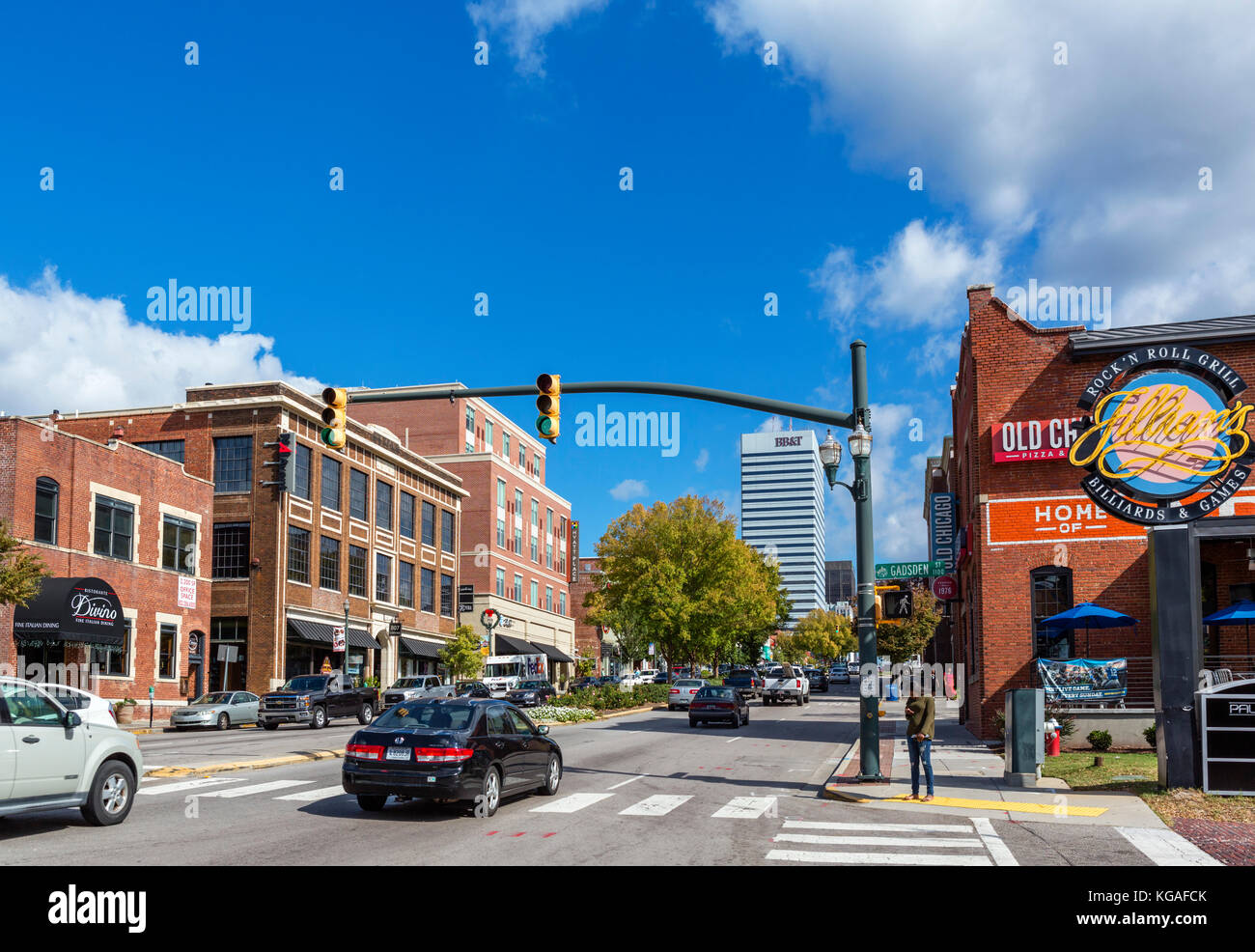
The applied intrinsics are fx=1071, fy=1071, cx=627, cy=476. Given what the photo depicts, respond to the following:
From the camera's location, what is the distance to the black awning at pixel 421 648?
64.3m

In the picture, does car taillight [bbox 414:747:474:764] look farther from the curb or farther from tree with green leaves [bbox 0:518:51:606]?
tree with green leaves [bbox 0:518:51:606]

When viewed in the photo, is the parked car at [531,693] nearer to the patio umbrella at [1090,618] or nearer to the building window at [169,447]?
the building window at [169,447]

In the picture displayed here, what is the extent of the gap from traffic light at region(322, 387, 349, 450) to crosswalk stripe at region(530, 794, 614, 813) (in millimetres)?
7022

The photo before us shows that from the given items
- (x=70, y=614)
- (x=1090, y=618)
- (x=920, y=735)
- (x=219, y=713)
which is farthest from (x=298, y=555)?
(x=920, y=735)

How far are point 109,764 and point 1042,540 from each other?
22.0m

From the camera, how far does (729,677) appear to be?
54.2 meters

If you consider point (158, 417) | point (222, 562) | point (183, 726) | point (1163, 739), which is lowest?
point (183, 726)

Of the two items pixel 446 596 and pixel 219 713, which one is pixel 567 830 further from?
pixel 446 596

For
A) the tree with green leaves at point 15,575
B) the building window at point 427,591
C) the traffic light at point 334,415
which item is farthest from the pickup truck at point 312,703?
the building window at point 427,591

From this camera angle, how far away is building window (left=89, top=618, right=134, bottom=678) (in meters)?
38.4

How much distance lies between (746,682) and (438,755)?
134 feet

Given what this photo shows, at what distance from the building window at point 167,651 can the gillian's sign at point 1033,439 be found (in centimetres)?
3297

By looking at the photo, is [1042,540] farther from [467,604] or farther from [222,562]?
[467,604]
